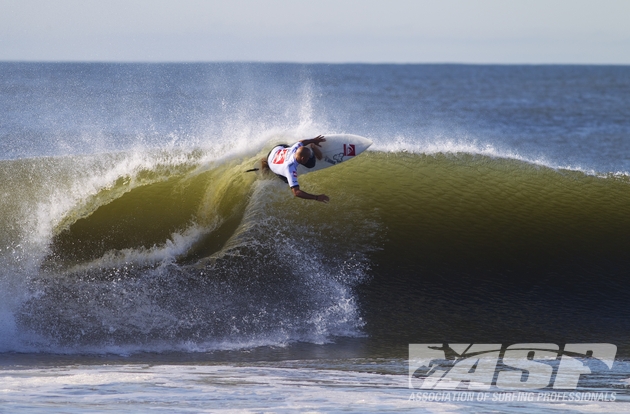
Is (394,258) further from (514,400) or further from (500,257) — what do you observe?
(514,400)

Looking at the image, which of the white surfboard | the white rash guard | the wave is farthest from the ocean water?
the white rash guard

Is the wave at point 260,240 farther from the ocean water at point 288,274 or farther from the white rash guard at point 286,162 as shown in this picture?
the white rash guard at point 286,162

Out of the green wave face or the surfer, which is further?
the green wave face

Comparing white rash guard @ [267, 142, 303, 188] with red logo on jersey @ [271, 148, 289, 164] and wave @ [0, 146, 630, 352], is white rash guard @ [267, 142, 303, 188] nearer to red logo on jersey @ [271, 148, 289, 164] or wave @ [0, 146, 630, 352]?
red logo on jersey @ [271, 148, 289, 164]

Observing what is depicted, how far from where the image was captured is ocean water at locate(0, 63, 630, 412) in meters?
5.66

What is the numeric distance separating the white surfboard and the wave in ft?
1.61

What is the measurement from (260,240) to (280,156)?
1.05m

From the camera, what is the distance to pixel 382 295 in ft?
26.3

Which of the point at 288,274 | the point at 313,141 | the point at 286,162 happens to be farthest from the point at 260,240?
the point at 313,141

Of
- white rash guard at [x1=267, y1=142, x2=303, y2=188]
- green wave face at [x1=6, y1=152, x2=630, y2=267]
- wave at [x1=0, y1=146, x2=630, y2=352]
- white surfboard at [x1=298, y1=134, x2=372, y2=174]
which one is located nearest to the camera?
wave at [x1=0, y1=146, x2=630, y2=352]

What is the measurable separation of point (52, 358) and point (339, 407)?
3.23 m

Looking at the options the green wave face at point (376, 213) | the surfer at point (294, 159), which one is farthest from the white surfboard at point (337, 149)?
the green wave face at point (376, 213)

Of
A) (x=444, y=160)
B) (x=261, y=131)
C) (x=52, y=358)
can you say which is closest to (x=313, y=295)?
(x=52, y=358)

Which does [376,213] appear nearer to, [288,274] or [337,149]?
[337,149]
